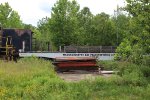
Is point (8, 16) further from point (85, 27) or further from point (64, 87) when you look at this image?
point (64, 87)

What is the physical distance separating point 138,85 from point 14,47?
18.4m

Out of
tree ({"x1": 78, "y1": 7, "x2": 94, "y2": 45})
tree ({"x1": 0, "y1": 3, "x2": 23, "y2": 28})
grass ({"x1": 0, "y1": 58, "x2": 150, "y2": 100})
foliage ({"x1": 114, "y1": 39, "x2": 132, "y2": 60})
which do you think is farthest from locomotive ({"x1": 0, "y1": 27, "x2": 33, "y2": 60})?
tree ({"x1": 0, "y1": 3, "x2": 23, "y2": 28})

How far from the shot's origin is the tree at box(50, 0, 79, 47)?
1795 inches

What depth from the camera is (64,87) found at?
557 inches

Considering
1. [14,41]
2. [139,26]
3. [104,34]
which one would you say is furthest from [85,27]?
[139,26]

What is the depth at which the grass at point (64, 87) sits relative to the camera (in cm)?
1215

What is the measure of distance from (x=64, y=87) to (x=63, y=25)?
31.8 m

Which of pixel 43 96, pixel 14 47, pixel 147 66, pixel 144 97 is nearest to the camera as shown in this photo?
pixel 43 96

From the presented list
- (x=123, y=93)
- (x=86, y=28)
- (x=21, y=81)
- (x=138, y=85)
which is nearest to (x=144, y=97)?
(x=123, y=93)

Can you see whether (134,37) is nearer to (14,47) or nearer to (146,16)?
(146,16)

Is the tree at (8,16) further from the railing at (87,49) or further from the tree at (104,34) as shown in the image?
the railing at (87,49)

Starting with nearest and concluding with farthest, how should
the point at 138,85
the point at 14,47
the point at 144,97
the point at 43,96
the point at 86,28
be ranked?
the point at 43,96 < the point at 144,97 < the point at 138,85 < the point at 14,47 < the point at 86,28

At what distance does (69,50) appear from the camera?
1362 inches

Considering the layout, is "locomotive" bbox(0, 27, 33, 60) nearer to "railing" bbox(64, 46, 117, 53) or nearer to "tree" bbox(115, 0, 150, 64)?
"railing" bbox(64, 46, 117, 53)
